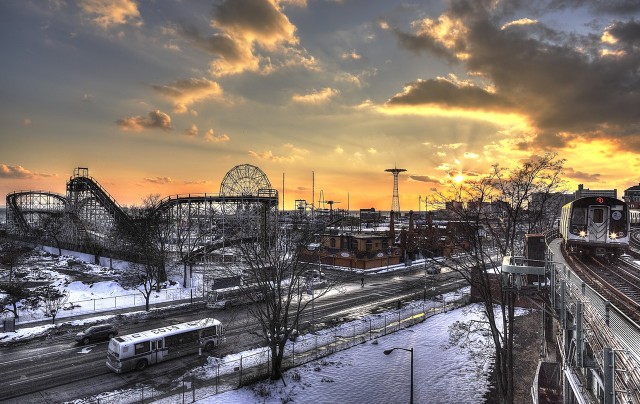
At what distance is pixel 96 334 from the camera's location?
2953 centimetres

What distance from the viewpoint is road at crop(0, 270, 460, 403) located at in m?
21.6

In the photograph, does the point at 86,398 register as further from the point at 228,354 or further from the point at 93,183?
the point at 93,183

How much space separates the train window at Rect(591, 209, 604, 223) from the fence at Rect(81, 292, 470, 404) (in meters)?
17.6

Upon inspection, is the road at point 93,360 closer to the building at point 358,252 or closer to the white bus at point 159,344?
the white bus at point 159,344

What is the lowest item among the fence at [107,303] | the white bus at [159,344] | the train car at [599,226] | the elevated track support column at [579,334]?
the fence at [107,303]

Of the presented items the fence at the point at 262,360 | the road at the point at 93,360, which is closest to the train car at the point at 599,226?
the fence at the point at 262,360

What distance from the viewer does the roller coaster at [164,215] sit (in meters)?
53.9

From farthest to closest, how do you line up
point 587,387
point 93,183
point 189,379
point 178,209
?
1. point 93,183
2. point 178,209
3. point 189,379
4. point 587,387

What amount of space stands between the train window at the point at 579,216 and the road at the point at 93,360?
20.7 metres

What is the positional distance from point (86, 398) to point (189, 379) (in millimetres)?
5378

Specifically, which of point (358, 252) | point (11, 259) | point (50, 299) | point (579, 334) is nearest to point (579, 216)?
point (579, 334)

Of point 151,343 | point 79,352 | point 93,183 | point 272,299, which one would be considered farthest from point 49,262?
point 272,299

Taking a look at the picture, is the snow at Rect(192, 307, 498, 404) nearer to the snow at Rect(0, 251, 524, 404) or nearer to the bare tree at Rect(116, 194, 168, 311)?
the snow at Rect(0, 251, 524, 404)

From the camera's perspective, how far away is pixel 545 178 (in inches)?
1029
